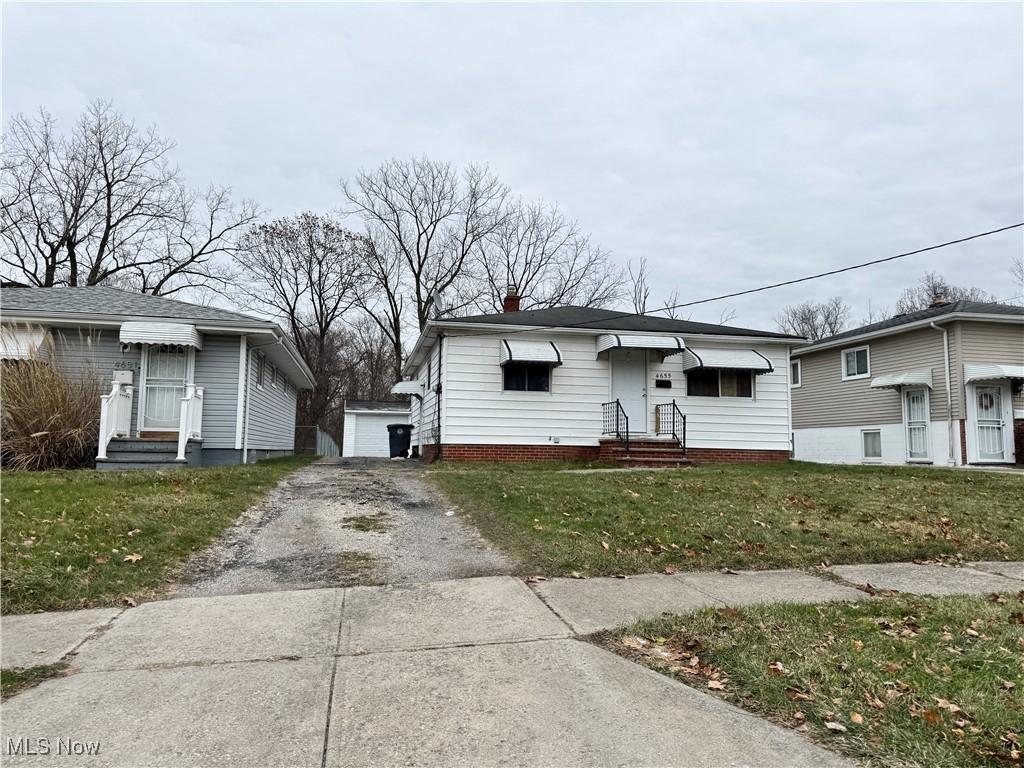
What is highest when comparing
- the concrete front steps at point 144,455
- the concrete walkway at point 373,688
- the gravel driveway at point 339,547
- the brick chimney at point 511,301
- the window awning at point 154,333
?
the brick chimney at point 511,301

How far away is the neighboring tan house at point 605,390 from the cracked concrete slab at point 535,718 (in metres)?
10.5

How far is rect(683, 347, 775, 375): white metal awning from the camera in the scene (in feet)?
47.8

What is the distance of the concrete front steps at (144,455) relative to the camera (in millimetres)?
11125

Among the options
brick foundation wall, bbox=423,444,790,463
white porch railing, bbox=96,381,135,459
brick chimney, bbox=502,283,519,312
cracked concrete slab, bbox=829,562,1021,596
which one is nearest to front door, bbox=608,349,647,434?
brick foundation wall, bbox=423,444,790,463

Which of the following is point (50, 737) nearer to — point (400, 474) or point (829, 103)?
point (400, 474)

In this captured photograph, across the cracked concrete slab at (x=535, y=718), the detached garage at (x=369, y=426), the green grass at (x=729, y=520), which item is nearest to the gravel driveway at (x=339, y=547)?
the green grass at (x=729, y=520)

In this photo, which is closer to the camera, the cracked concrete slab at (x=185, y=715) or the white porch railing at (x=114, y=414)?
the cracked concrete slab at (x=185, y=715)

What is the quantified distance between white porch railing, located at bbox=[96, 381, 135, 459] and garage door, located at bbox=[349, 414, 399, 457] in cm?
1437

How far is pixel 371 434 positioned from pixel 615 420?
14.8 m

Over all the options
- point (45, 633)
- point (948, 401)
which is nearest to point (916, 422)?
point (948, 401)

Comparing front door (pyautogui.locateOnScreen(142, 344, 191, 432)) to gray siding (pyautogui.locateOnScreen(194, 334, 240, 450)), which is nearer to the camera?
front door (pyautogui.locateOnScreen(142, 344, 191, 432))

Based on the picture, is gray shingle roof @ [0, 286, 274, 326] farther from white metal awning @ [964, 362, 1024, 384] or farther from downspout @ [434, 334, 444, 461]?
white metal awning @ [964, 362, 1024, 384]

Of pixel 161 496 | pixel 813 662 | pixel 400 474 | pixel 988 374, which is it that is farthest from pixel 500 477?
pixel 988 374

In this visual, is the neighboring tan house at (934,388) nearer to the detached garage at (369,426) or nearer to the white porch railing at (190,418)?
the detached garage at (369,426)
